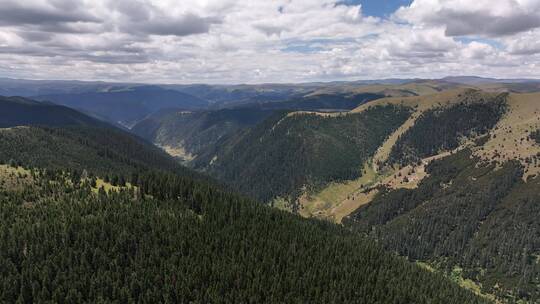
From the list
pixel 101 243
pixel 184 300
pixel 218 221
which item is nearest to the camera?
pixel 184 300

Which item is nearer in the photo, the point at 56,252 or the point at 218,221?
the point at 56,252

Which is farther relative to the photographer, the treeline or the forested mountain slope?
the forested mountain slope

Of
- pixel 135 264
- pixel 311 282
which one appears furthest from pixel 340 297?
pixel 135 264

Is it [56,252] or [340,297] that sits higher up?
[56,252]

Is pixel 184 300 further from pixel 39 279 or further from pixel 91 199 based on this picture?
pixel 91 199

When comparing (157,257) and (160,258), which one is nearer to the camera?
(157,257)

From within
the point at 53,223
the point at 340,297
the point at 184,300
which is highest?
the point at 53,223
